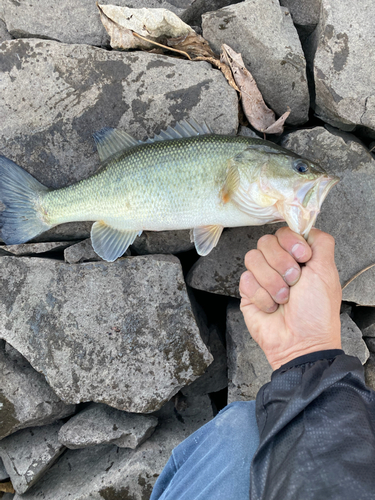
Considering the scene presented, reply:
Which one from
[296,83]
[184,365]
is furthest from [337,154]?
[184,365]

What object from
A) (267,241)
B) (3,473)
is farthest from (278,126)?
(3,473)

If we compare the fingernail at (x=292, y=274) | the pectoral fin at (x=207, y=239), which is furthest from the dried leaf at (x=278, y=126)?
the fingernail at (x=292, y=274)

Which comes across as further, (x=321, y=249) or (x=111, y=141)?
(x=111, y=141)

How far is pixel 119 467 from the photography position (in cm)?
330

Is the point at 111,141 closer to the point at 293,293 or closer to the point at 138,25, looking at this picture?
the point at 138,25

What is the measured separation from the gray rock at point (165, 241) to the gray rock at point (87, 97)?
90cm

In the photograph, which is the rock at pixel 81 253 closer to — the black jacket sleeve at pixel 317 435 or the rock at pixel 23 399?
the rock at pixel 23 399

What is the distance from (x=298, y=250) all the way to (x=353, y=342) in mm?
1626

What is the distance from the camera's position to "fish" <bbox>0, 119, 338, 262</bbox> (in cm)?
264

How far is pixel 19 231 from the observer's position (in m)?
3.37

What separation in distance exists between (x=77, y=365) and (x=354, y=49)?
3.85 metres

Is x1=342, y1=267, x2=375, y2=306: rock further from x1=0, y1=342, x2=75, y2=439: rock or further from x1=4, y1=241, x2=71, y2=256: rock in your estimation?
x1=0, y1=342, x2=75, y2=439: rock

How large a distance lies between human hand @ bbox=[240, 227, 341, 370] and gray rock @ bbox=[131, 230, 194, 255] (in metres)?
1.08

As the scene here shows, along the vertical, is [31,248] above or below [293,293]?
above
